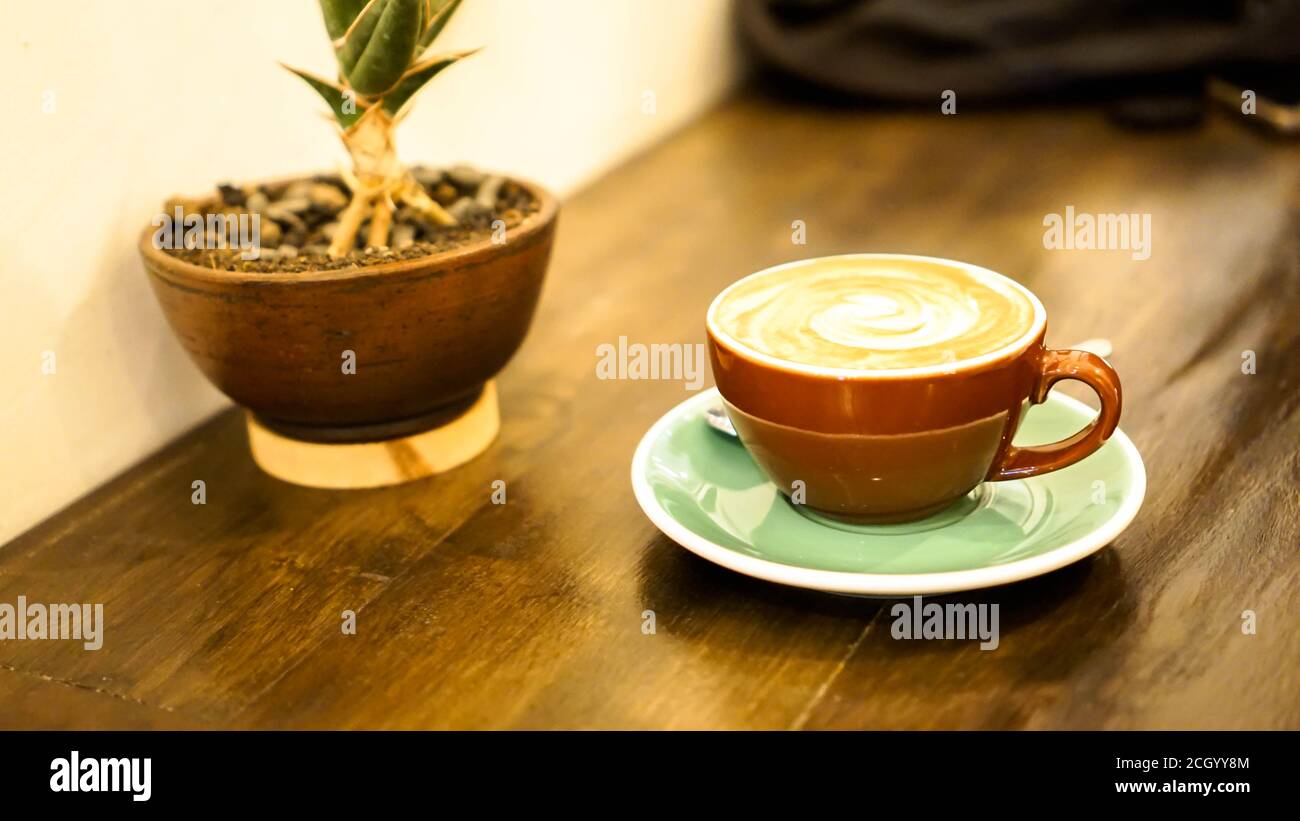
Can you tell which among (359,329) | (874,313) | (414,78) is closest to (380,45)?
(414,78)

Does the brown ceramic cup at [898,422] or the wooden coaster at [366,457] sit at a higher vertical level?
the brown ceramic cup at [898,422]

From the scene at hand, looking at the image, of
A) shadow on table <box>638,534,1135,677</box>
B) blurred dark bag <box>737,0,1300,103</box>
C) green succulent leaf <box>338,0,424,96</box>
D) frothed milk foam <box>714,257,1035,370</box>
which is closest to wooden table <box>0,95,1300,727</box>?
shadow on table <box>638,534,1135,677</box>

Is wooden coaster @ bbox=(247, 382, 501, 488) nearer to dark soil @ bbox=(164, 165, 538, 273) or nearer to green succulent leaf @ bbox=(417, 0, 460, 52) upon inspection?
dark soil @ bbox=(164, 165, 538, 273)

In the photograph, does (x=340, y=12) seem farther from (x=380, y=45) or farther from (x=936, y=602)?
(x=936, y=602)

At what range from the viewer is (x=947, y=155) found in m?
1.35

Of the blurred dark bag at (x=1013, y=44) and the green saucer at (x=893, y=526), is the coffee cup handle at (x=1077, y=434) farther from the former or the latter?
the blurred dark bag at (x=1013, y=44)

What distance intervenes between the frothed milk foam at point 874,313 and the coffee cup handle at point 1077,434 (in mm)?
27

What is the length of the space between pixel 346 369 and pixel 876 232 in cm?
57

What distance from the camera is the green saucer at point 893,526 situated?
58 cm

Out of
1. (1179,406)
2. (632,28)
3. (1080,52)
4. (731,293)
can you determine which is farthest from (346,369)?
(1080,52)

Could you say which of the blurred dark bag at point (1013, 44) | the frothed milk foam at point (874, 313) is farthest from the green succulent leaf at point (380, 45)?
the blurred dark bag at point (1013, 44)

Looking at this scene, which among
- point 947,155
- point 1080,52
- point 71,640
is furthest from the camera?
point 1080,52

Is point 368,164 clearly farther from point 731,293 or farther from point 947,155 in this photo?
point 947,155

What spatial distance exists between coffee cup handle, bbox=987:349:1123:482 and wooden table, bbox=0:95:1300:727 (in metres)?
0.05
